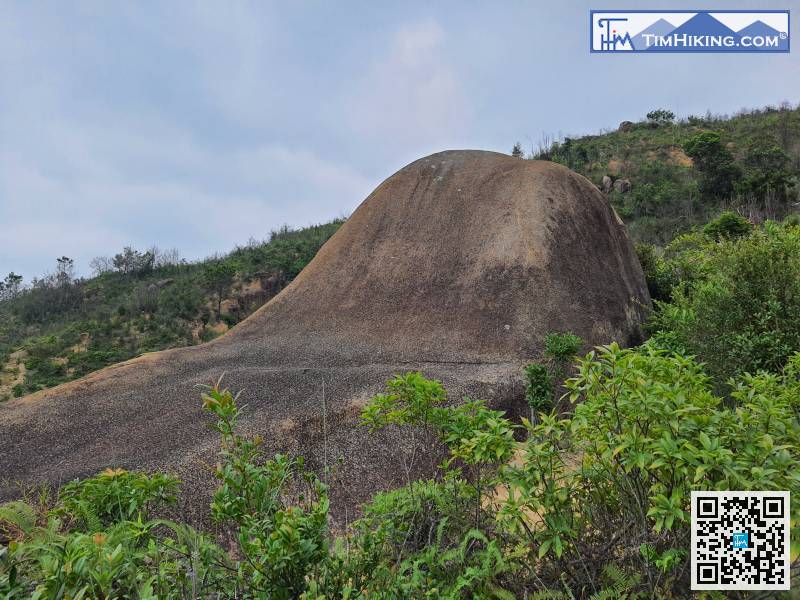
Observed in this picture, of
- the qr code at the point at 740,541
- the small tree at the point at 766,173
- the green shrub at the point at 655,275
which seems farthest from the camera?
the small tree at the point at 766,173

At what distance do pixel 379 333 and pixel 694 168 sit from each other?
98.7 ft

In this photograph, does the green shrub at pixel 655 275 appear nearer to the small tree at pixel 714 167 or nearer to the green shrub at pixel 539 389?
the green shrub at pixel 539 389

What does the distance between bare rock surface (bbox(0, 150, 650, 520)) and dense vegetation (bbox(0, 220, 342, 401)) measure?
14.4m

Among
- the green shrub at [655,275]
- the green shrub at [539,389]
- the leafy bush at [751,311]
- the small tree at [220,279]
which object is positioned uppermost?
the small tree at [220,279]

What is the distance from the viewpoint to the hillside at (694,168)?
27.6m

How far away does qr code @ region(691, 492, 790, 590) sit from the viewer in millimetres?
2029

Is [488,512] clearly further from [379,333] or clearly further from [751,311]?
[379,333]

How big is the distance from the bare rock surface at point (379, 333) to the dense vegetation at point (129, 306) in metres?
14.4

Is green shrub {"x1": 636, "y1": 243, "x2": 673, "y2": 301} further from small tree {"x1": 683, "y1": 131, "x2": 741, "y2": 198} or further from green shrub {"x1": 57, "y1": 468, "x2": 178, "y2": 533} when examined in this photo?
small tree {"x1": 683, "y1": 131, "x2": 741, "y2": 198}

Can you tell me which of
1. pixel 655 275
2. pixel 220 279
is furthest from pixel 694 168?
pixel 220 279

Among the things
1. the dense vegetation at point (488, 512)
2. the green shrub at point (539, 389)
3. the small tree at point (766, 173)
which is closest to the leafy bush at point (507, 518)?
the dense vegetation at point (488, 512)

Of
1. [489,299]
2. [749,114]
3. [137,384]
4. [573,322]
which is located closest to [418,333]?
[489,299]

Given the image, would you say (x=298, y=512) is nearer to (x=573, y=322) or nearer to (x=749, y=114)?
(x=573, y=322)

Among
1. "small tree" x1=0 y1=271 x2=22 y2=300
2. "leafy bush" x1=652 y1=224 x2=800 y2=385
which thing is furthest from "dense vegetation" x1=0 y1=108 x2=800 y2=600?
"small tree" x1=0 y1=271 x2=22 y2=300
